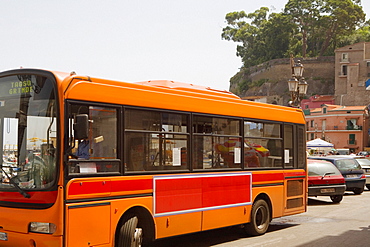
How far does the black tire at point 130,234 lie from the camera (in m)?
7.42

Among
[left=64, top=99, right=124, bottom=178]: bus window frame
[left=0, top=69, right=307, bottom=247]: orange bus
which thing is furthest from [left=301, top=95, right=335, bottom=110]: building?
[left=64, top=99, right=124, bottom=178]: bus window frame

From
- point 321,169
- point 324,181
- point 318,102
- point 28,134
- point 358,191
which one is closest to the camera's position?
point 28,134

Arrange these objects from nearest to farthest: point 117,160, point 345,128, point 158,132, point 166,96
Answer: point 117,160 < point 158,132 < point 166,96 < point 345,128

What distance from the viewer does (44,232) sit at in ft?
21.6

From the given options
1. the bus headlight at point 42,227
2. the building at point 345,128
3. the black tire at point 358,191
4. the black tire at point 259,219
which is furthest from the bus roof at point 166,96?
the building at point 345,128

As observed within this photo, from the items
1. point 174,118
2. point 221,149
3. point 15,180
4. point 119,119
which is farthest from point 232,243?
point 15,180

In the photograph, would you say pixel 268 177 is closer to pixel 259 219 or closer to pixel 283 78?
pixel 259 219

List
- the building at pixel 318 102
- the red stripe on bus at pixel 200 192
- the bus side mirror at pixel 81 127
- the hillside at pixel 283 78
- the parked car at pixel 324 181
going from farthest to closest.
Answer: the hillside at pixel 283 78
the building at pixel 318 102
the parked car at pixel 324 181
the red stripe on bus at pixel 200 192
the bus side mirror at pixel 81 127

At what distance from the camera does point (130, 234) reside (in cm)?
747

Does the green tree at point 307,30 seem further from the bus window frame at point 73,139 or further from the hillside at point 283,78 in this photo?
Result: the bus window frame at point 73,139

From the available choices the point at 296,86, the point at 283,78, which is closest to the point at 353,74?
the point at 283,78

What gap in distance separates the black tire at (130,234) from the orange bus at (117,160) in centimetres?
1

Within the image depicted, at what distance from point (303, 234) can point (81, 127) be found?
5.87 metres

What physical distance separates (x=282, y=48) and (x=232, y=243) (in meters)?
112
